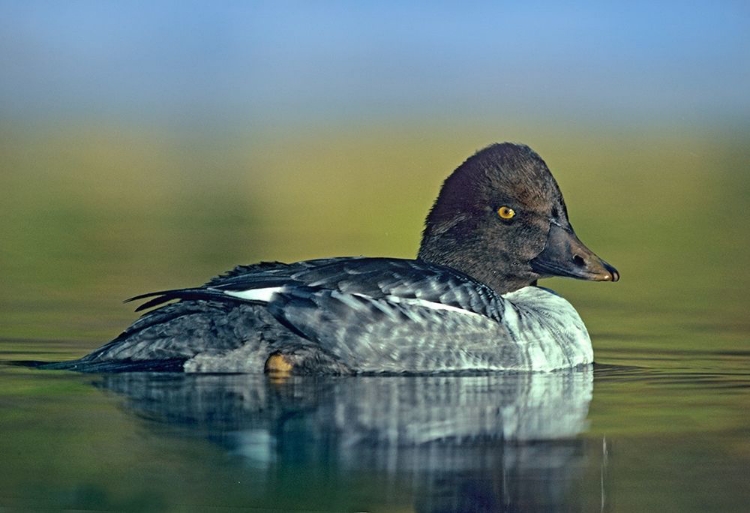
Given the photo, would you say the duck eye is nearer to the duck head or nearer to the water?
the duck head

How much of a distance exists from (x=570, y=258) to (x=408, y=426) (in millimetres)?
2685

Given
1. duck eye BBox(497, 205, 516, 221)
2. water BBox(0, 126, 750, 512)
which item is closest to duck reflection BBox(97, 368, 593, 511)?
water BBox(0, 126, 750, 512)

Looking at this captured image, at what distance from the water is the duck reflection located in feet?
0.05

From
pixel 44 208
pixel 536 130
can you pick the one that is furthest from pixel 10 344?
pixel 536 130

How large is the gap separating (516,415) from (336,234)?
9.43 m

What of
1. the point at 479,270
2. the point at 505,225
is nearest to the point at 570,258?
the point at 505,225

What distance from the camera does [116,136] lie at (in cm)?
3631

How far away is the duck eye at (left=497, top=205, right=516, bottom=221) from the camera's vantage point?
9.20m

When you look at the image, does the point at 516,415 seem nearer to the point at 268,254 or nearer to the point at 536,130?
the point at 268,254

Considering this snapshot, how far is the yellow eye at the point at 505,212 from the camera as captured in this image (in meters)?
9.20

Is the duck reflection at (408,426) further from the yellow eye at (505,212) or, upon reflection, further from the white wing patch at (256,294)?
the yellow eye at (505,212)

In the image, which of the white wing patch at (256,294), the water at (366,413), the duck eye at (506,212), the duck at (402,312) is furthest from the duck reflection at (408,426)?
the duck eye at (506,212)

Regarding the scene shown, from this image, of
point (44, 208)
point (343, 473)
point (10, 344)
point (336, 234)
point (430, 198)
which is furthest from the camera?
point (430, 198)

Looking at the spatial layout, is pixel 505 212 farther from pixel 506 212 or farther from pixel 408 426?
pixel 408 426
